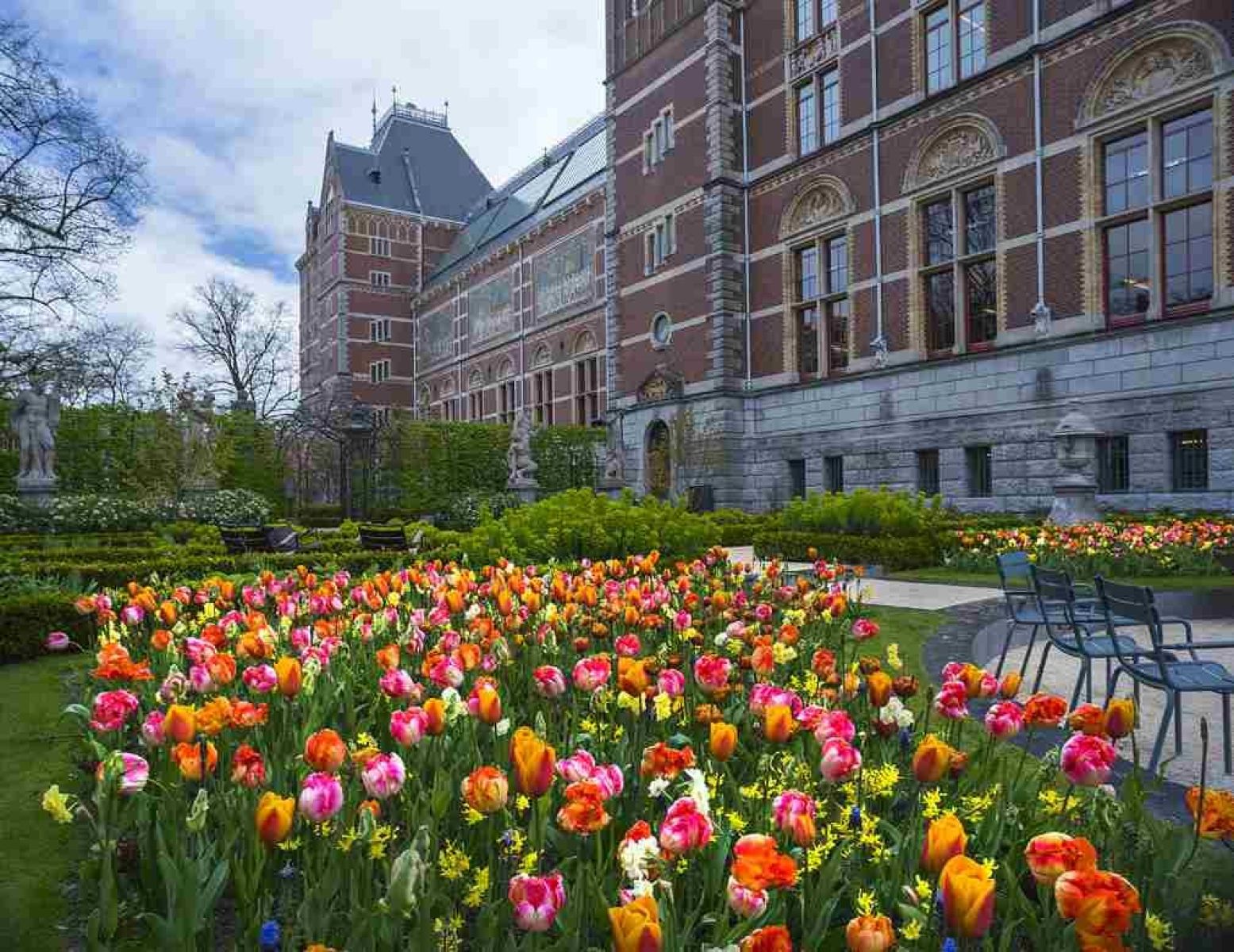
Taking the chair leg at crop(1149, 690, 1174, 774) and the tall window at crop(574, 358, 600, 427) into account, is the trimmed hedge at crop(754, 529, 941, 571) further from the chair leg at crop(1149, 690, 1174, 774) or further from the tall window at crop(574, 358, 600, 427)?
the tall window at crop(574, 358, 600, 427)

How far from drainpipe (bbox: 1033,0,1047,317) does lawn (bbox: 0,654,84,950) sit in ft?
58.2

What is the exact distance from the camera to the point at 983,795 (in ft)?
7.88

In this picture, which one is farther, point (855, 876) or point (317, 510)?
point (317, 510)

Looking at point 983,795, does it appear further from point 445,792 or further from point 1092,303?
point 1092,303

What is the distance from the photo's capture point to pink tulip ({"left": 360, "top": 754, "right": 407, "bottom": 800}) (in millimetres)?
1971

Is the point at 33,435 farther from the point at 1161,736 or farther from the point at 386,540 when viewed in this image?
the point at 1161,736

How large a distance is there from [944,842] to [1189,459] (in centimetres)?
1672

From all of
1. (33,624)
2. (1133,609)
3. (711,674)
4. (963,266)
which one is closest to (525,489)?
(963,266)

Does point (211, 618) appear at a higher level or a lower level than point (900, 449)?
lower

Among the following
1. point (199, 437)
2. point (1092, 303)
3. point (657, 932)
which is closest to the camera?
point (657, 932)

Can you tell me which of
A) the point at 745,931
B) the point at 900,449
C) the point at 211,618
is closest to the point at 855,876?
the point at 745,931

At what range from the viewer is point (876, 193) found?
2030 cm

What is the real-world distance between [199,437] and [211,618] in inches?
836

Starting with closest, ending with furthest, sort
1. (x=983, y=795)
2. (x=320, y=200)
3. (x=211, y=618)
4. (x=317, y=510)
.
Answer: (x=983, y=795), (x=211, y=618), (x=317, y=510), (x=320, y=200)
